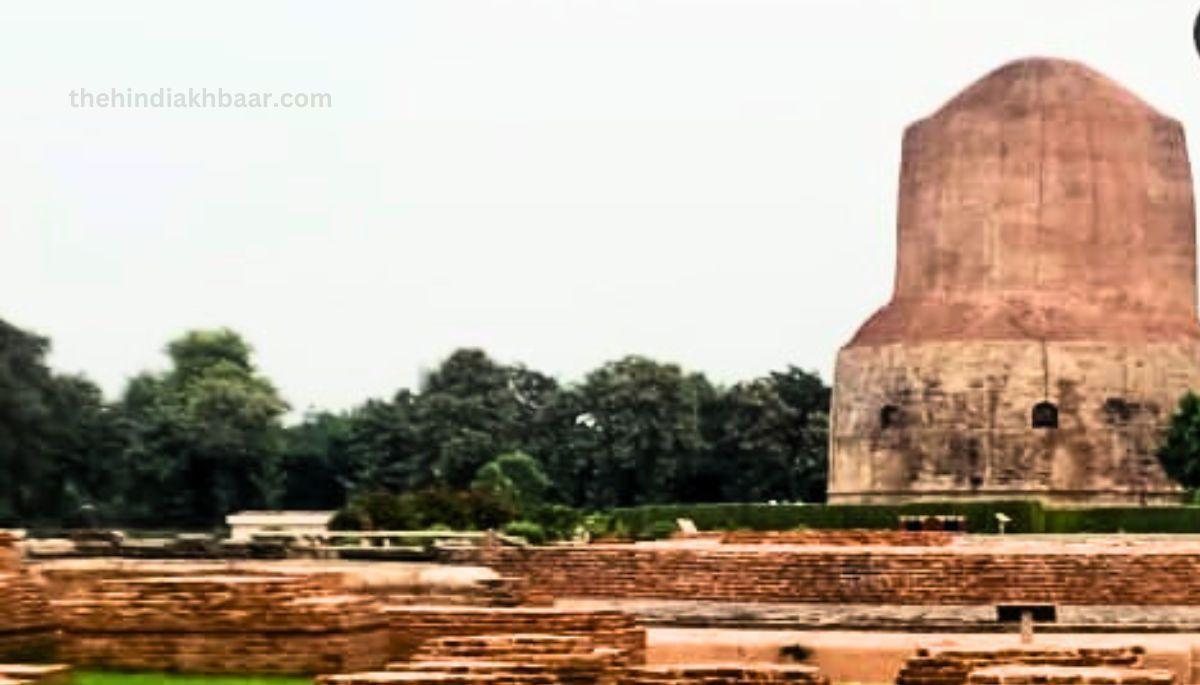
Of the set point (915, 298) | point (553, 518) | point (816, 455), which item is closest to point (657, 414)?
point (816, 455)

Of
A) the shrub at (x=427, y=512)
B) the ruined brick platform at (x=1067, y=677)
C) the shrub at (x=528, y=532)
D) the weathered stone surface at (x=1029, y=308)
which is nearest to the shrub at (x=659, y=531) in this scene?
the shrub at (x=427, y=512)

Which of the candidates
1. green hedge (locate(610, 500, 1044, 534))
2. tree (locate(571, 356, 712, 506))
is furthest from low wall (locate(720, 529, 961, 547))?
tree (locate(571, 356, 712, 506))

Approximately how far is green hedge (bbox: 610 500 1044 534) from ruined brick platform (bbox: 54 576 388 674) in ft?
58.5

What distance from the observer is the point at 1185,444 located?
33875 millimetres

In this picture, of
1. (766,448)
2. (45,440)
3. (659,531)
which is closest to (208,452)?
(45,440)

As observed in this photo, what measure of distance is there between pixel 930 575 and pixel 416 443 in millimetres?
32265

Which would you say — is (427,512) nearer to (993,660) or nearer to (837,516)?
(837,516)

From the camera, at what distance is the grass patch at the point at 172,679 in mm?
10328

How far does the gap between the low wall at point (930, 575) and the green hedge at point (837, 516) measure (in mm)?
10866

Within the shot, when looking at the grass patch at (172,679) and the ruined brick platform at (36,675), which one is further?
the grass patch at (172,679)

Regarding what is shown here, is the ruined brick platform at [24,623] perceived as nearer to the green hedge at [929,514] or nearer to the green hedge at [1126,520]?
the green hedge at [929,514]

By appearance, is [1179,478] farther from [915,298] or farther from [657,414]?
[657,414]

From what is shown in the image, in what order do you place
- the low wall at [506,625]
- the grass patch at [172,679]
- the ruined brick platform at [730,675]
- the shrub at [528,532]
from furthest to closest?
the shrub at [528,532], the low wall at [506,625], the grass patch at [172,679], the ruined brick platform at [730,675]

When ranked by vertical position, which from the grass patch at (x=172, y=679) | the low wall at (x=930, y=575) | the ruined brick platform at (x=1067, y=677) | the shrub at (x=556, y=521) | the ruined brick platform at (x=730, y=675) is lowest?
the grass patch at (x=172, y=679)
